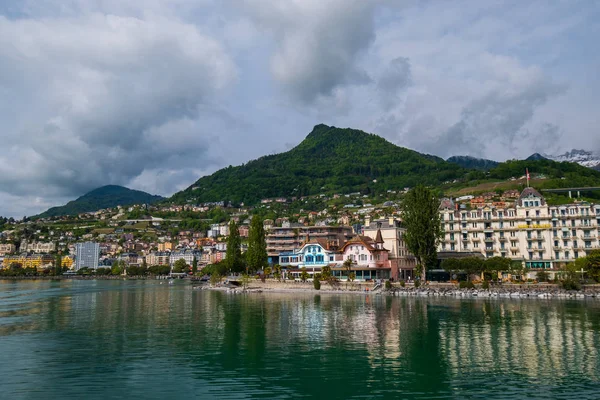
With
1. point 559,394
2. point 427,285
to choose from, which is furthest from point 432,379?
point 427,285

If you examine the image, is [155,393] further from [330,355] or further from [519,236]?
[519,236]

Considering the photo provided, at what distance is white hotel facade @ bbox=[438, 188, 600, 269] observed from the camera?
85.1m


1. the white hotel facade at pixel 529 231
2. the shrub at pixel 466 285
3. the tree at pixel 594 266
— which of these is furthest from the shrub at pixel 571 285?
the white hotel facade at pixel 529 231

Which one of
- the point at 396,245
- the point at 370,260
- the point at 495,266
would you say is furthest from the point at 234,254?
the point at 495,266

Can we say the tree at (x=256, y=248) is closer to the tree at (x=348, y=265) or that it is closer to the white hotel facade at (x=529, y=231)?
the tree at (x=348, y=265)

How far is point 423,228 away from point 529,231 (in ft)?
83.7

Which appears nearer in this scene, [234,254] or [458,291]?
[458,291]

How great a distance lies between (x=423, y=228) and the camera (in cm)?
7894

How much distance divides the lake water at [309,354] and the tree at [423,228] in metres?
26.0

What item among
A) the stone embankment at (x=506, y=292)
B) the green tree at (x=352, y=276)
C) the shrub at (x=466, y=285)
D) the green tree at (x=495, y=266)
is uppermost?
the green tree at (x=495, y=266)

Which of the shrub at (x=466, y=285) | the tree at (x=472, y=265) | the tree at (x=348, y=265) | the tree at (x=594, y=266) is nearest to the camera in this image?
the tree at (x=594, y=266)

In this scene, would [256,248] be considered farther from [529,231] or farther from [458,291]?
[529,231]

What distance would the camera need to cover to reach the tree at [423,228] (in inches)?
3108

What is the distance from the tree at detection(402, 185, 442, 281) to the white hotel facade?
61.7 ft
